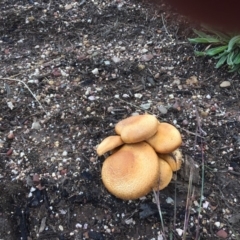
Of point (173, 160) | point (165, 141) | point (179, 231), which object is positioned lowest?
point (179, 231)

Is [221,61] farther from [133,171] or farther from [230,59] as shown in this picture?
[133,171]

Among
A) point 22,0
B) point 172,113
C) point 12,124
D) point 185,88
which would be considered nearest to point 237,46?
point 185,88

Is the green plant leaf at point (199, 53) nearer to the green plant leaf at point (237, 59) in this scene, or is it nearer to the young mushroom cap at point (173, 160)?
the green plant leaf at point (237, 59)

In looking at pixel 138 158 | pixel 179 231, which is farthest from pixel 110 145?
pixel 179 231

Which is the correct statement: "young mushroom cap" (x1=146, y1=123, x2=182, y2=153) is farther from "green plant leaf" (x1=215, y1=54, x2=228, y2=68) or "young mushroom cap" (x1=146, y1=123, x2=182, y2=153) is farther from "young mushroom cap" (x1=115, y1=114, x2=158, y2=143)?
"green plant leaf" (x1=215, y1=54, x2=228, y2=68)

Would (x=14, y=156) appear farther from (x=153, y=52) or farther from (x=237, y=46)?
(x=237, y=46)

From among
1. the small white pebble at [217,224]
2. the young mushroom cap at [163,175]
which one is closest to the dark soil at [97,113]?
the small white pebble at [217,224]

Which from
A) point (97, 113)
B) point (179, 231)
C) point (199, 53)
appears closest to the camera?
point (179, 231)
